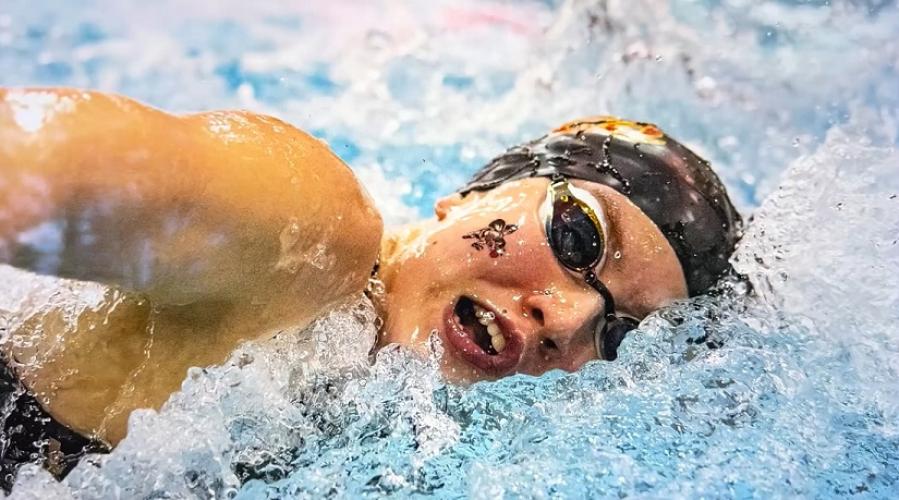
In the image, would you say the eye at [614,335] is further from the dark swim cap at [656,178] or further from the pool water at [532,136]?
the dark swim cap at [656,178]

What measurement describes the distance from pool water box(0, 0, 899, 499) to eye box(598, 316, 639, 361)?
30 mm

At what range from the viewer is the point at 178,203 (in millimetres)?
837

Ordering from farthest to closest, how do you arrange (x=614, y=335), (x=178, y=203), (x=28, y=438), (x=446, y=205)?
(x=446, y=205) < (x=614, y=335) < (x=28, y=438) < (x=178, y=203)

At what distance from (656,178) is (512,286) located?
398 mm

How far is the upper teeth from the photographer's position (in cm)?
139

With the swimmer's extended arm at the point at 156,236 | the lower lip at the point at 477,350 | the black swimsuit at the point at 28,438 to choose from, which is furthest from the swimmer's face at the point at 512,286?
the black swimsuit at the point at 28,438

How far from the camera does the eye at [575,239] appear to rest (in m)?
1.44

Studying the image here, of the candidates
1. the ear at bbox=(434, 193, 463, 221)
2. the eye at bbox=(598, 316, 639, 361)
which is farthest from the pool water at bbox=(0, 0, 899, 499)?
the ear at bbox=(434, 193, 463, 221)

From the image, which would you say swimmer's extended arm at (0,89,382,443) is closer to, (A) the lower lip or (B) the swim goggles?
(A) the lower lip

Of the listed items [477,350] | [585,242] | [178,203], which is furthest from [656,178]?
[178,203]

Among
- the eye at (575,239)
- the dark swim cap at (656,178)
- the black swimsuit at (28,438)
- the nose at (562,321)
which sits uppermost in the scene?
the dark swim cap at (656,178)

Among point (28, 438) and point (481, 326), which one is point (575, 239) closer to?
point (481, 326)

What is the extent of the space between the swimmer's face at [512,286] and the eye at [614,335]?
0.05ft

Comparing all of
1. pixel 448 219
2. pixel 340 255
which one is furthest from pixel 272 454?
pixel 448 219
